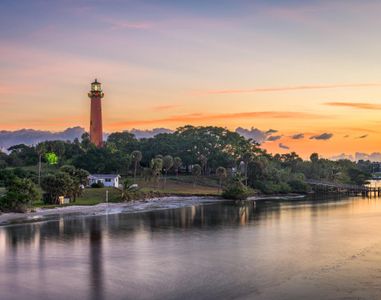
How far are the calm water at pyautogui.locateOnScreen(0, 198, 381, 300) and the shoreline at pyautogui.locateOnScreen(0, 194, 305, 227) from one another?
489 cm

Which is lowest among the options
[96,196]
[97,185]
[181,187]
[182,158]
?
[96,196]

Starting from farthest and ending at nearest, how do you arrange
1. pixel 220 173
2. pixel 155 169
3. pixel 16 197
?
pixel 220 173
pixel 155 169
pixel 16 197

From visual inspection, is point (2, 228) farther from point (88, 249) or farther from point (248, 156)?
point (248, 156)

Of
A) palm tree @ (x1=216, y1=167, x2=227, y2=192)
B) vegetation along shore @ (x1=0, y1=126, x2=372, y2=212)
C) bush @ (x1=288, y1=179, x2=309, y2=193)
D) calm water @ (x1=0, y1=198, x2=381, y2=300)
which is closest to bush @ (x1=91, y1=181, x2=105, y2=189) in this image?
vegetation along shore @ (x1=0, y1=126, x2=372, y2=212)

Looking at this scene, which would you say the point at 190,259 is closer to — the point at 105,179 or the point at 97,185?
the point at 97,185

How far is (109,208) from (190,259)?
173 feet

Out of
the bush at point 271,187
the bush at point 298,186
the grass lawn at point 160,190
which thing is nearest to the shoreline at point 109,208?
the grass lawn at point 160,190

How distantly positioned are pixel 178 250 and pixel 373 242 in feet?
73.9

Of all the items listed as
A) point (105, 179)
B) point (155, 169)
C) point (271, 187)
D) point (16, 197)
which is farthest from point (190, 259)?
point (271, 187)

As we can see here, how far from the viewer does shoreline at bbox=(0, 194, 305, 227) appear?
79.1 metres

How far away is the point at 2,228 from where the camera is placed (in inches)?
2719

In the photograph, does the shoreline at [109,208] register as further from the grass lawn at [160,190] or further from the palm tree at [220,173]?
the palm tree at [220,173]

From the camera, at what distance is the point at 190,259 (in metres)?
49.2

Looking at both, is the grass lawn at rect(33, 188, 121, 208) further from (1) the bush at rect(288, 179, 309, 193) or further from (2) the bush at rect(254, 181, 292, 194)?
(1) the bush at rect(288, 179, 309, 193)
